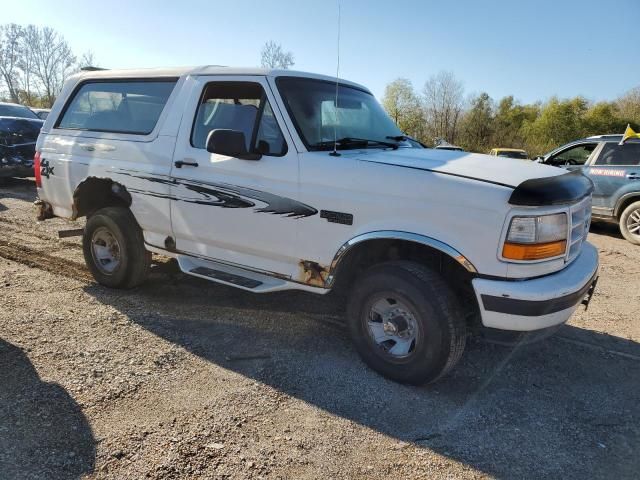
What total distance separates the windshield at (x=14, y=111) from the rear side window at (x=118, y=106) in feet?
30.5

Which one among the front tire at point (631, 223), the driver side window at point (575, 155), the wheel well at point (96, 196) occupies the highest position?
the driver side window at point (575, 155)

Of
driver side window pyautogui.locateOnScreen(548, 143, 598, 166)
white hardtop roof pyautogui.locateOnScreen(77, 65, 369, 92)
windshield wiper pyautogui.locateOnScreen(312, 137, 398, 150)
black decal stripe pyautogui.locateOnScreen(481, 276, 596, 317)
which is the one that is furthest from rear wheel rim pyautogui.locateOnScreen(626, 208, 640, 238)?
black decal stripe pyautogui.locateOnScreen(481, 276, 596, 317)

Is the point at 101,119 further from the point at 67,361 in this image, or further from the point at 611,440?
the point at 611,440

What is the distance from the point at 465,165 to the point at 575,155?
25.3ft

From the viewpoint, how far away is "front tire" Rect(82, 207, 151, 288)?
4.70 meters

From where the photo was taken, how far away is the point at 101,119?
4902mm

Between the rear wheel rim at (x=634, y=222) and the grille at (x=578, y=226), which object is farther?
the rear wheel rim at (x=634, y=222)

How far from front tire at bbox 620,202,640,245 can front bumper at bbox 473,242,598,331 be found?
21.2 feet

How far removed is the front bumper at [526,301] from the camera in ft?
9.41

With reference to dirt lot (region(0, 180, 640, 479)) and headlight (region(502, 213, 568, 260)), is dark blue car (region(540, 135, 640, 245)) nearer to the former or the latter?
dirt lot (region(0, 180, 640, 479))

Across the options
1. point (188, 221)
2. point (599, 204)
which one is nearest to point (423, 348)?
point (188, 221)

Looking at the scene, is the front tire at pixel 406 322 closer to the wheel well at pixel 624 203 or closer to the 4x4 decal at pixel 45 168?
the 4x4 decal at pixel 45 168

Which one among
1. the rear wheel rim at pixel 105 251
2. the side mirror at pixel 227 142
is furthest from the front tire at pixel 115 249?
the side mirror at pixel 227 142

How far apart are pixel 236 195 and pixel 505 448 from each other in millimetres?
2531
